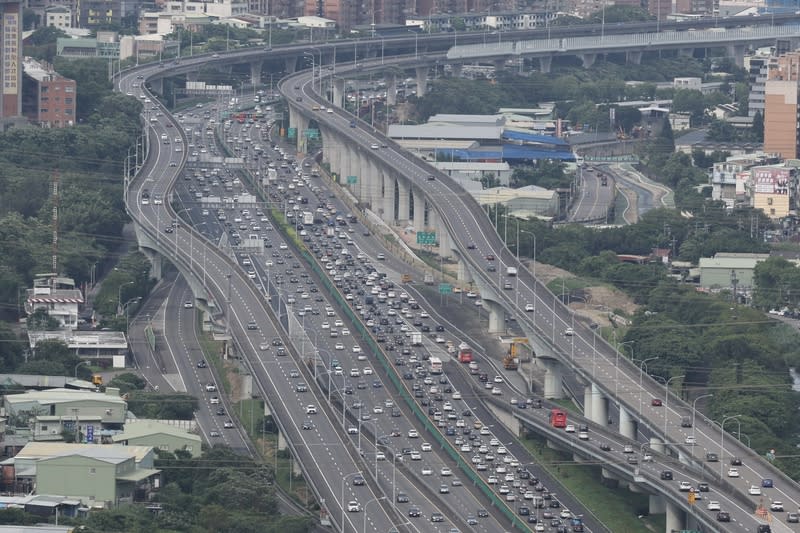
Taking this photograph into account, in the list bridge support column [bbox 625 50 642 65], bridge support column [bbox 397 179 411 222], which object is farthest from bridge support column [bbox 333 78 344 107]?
bridge support column [bbox 397 179 411 222]

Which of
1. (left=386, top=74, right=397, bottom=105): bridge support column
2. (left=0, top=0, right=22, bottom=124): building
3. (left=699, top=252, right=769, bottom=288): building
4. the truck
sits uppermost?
(left=0, top=0, right=22, bottom=124): building

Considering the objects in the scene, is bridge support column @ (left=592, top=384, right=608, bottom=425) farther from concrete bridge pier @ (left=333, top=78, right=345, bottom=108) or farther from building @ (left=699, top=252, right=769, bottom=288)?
concrete bridge pier @ (left=333, top=78, right=345, bottom=108)

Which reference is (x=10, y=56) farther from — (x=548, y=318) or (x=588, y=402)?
(x=588, y=402)

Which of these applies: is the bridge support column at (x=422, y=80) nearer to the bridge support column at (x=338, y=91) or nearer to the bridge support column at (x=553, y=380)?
the bridge support column at (x=338, y=91)

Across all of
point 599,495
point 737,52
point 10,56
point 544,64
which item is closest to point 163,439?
point 599,495

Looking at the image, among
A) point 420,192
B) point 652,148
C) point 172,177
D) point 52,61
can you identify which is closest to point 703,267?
point 420,192

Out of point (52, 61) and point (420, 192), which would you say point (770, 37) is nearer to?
point (52, 61)
